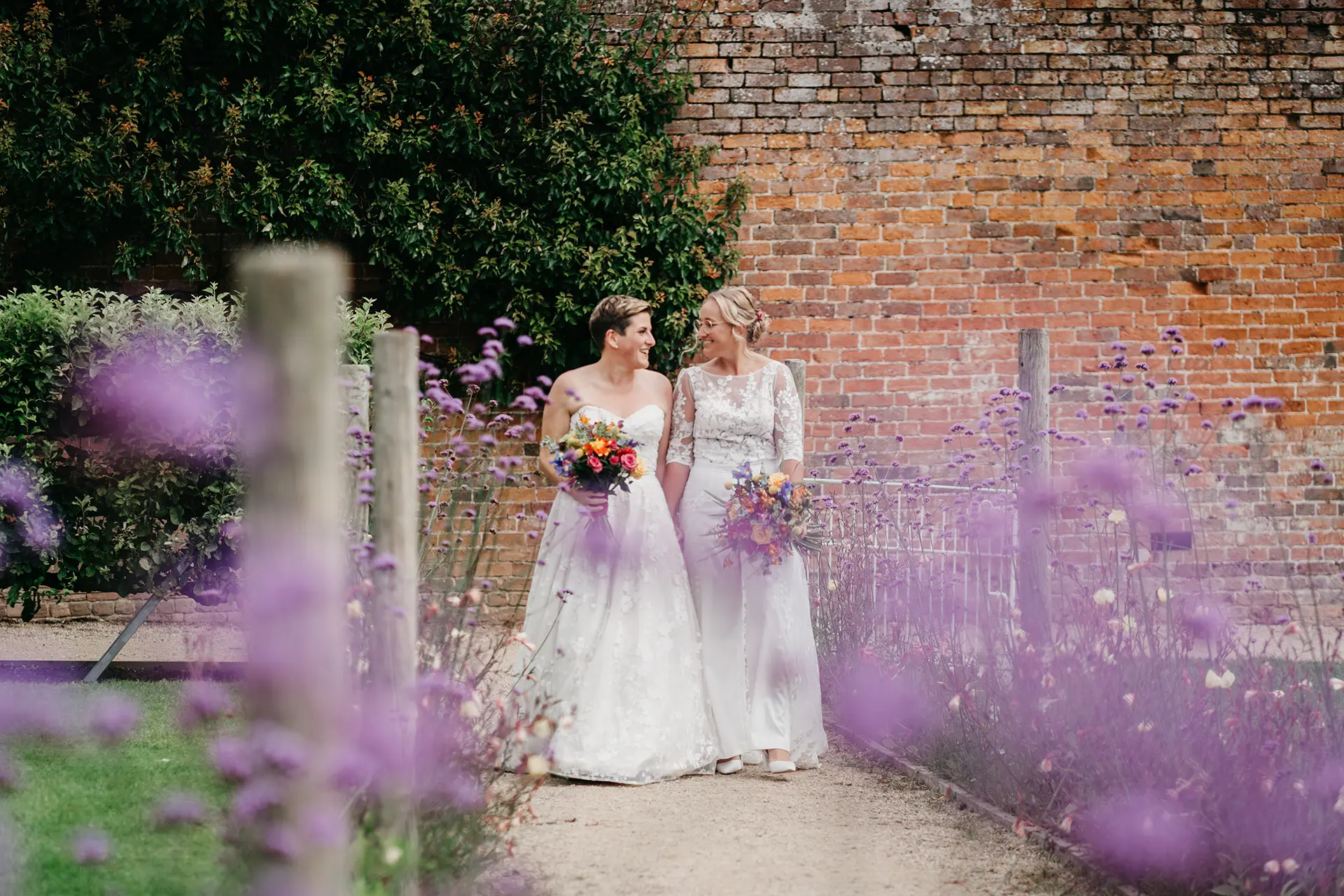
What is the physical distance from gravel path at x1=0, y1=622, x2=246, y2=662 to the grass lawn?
7.16ft

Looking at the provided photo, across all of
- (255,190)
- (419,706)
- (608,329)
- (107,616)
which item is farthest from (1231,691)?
(107,616)

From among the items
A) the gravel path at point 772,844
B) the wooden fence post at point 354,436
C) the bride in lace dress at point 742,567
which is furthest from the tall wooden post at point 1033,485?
the wooden fence post at point 354,436

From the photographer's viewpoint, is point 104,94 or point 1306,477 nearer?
point 104,94

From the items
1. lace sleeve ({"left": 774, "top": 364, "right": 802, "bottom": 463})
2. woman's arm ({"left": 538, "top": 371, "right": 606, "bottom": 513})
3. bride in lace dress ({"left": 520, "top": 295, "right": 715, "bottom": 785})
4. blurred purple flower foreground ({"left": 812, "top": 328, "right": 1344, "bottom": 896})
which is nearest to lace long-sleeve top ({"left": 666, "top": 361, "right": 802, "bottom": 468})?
lace sleeve ({"left": 774, "top": 364, "right": 802, "bottom": 463})

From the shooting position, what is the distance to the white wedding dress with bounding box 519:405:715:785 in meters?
4.82

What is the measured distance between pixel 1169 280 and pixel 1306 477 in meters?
1.73

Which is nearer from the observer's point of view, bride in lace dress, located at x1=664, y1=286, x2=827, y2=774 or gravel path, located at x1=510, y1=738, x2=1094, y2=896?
gravel path, located at x1=510, y1=738, x2=1094, y2=896

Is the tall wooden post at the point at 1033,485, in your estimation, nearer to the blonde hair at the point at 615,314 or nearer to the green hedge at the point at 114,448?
the blonde hair at the point at 615,314

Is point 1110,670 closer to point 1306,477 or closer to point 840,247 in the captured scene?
point 840,247

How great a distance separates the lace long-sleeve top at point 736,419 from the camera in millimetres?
5188

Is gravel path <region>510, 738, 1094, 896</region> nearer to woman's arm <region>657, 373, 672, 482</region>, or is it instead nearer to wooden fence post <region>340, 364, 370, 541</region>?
wooden fence post <region>340, 364, 370, 541</region>

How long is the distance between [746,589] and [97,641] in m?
4.90

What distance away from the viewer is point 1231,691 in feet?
11.9

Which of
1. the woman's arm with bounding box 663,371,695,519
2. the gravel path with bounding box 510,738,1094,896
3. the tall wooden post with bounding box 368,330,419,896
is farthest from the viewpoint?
the woman's arm with bounding box 663,371,695,519
